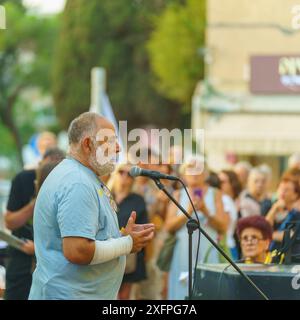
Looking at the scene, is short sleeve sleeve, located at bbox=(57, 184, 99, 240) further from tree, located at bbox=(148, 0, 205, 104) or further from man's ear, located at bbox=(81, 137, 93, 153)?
tree, located at bbox=(148, 0, 205, 104)

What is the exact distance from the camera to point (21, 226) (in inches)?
317

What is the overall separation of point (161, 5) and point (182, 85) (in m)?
6.22

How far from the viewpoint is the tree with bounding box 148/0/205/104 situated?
38375 millimetres

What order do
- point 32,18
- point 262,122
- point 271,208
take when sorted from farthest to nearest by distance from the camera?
point 32,18, point 262,122, point 271,208

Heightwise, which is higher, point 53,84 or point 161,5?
point 161,5

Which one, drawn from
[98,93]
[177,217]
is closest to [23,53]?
[98,93]

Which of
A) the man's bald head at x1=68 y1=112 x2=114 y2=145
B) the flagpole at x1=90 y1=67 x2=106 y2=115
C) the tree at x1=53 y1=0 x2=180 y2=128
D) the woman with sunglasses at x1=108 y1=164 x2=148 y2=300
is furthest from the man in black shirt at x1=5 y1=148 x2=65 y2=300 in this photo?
the tree at x1=53 y1=0 x2=180 y2=128

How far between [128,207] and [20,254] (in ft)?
4.68

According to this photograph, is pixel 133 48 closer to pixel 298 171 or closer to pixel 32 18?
pixel 32 18

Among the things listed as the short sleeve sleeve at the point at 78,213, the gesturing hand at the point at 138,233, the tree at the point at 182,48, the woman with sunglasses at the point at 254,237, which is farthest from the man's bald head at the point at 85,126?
the tree at the point at 182,48

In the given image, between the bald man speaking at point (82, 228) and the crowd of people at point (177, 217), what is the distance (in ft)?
5.77

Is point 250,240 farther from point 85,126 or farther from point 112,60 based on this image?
point 112,60

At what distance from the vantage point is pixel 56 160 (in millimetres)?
7547
